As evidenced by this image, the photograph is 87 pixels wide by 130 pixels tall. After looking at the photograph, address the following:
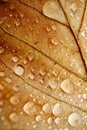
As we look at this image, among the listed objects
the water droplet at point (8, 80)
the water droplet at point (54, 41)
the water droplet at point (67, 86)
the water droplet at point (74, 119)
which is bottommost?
the water droplet at point (74, 119)

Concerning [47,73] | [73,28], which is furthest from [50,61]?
[73,28]

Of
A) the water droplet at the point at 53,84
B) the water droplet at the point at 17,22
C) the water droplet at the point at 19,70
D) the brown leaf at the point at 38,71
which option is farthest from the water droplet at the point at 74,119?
the water droplet at the point at 17,22

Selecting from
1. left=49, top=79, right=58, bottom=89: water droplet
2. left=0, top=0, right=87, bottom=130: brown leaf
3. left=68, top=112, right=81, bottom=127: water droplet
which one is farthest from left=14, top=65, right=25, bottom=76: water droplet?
left=68, top=112, right=81, bottom=127: water droplet

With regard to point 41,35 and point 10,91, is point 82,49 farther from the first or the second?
point 10,91

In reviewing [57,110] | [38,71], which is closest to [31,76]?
[38,71]

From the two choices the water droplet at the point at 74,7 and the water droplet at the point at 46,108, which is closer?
the water droplet at the point at 46,108

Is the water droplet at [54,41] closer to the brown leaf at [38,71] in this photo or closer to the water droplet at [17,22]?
the brown leaf at [38,71]

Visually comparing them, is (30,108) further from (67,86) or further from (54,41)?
(54,41)
